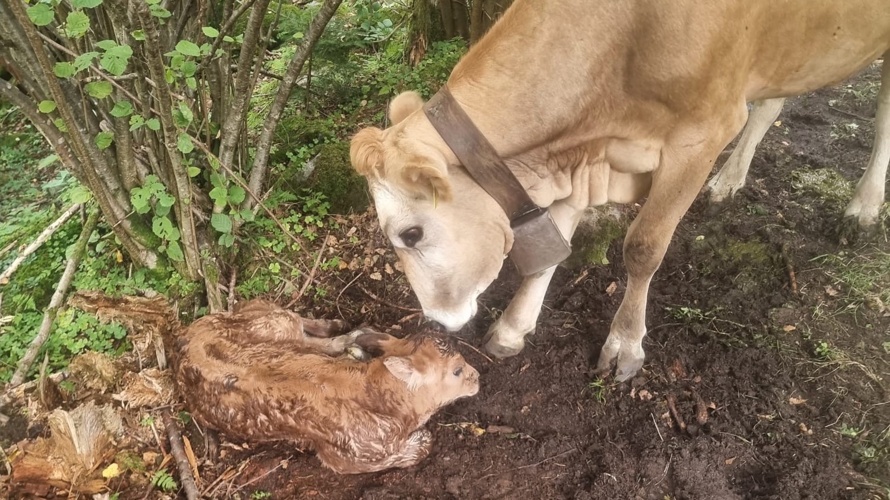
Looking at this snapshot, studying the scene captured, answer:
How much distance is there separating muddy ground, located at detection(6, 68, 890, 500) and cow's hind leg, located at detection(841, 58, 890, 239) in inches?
4.4

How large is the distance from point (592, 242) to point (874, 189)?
6.49ft

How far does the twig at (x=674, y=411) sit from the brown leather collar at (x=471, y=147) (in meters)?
1.46

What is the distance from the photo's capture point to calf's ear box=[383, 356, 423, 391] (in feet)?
9.64

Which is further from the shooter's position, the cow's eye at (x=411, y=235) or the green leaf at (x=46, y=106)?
the green leaf at (x=46, y=106)

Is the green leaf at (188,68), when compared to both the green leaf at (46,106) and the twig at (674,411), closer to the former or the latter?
the green leaf at (46,106)

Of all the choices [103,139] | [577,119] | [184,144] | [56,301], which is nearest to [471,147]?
[577,119]

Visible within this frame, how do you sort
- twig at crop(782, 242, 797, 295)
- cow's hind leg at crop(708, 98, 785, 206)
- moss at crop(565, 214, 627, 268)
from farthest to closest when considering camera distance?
cow's hind leg at crop(708, 98, 785, 206)
moss at crop(565, 214, 627, 268)
twig at crop(782, 242, 797, 295)

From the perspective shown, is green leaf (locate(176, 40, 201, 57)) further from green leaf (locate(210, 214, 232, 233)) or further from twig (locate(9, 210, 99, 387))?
twig (locate(9, 210, 99, 387))

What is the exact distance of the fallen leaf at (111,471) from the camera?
9.57 ft

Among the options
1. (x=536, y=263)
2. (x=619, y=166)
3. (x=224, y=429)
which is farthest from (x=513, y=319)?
(x=224, y=429)

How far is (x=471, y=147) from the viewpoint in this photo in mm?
2531

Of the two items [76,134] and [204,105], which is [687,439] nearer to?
[204,105]

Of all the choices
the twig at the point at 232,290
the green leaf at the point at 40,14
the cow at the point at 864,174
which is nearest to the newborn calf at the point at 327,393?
the twig at the point at 232,290

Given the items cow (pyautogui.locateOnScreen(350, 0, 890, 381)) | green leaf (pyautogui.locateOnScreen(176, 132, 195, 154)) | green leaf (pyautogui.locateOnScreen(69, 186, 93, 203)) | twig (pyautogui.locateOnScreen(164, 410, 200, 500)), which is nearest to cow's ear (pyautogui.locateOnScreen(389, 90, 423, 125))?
cow (pyautogui.locateOnScreen(350, 0, 890, 381))
